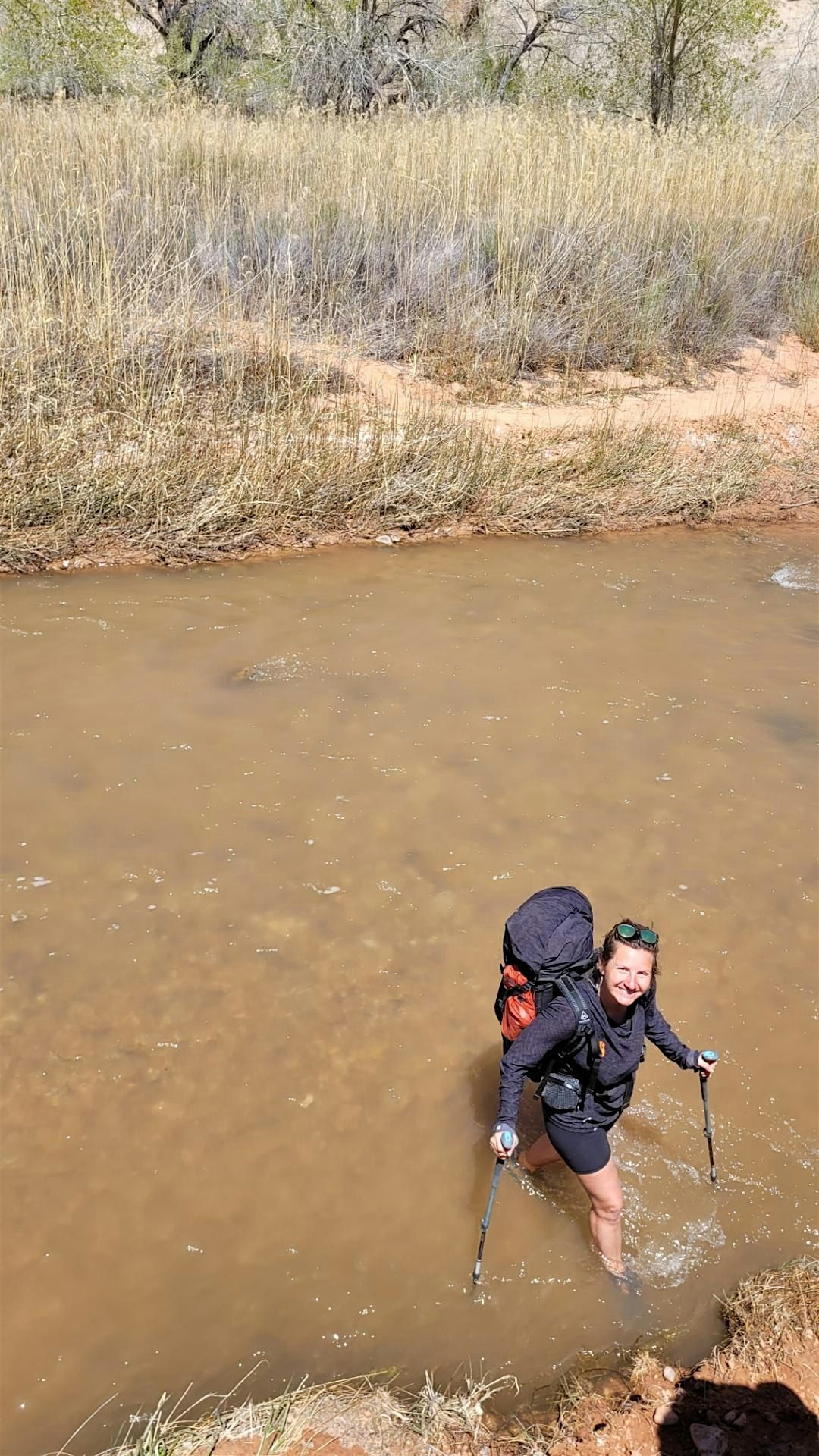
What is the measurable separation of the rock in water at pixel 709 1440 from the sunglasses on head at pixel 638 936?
0.98 meters

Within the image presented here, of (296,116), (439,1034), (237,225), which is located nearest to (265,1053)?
(439,1034)

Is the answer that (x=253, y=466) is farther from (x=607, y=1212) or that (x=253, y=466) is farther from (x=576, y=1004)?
(x=607, y=1212)

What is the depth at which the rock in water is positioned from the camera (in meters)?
2.15

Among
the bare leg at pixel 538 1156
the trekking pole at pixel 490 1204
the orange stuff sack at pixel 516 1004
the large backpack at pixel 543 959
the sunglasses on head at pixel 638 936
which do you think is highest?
the sunglasses on head at pixel 638 936

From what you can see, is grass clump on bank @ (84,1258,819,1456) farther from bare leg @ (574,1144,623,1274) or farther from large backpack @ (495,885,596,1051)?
large backpack @ (495,885,596,1051)

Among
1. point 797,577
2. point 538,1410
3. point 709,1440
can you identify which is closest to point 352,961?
point 538,1410

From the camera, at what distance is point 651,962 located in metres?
2.49

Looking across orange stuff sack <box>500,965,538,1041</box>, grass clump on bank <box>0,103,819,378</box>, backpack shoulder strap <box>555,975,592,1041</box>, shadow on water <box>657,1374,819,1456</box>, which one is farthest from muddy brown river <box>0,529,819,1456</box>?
grass clump on bank <box>0,103,819,378</box>

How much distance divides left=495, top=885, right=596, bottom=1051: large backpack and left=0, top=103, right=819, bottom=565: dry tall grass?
4174 millimetres

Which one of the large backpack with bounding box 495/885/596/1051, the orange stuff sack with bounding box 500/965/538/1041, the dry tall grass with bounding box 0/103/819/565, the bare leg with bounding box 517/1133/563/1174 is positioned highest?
the dry tall grass with bounding box 0/103/819/565

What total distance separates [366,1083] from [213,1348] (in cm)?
83

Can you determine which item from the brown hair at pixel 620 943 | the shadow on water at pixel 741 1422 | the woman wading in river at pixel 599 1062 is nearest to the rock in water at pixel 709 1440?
the shadow on water at pixel 741 1422

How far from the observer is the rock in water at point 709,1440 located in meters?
2.15

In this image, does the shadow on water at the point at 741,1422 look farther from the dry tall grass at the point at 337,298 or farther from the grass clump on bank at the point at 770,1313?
the dry tall grass at the point at 337,298
